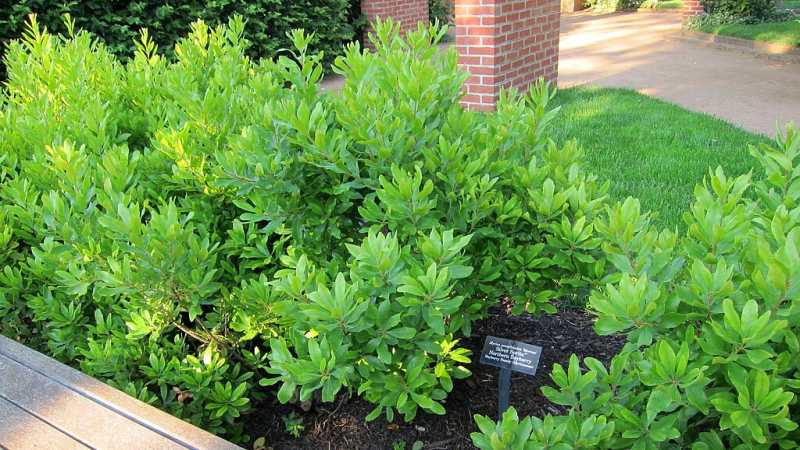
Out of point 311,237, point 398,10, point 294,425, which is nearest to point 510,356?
point 311,237

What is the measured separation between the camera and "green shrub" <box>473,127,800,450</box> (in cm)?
134

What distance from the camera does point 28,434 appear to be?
1950 millimetres

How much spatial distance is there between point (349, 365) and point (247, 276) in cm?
90

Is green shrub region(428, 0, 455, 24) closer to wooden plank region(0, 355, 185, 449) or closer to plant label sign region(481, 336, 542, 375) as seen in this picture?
plant label sign region(481, 336, 542, 375)

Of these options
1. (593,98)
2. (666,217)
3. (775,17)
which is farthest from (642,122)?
(775,17)

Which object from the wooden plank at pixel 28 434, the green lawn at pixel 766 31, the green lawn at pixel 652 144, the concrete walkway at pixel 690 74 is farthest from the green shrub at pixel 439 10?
the wooden plank at pixel 28 434

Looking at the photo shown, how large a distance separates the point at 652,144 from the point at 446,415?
435cm

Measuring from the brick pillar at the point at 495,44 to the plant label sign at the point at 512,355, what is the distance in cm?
492

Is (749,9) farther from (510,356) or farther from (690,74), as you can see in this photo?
(510,356)

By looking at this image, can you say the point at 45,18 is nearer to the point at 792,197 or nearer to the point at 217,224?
the point at 217,224

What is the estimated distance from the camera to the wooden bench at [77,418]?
73.5 inches

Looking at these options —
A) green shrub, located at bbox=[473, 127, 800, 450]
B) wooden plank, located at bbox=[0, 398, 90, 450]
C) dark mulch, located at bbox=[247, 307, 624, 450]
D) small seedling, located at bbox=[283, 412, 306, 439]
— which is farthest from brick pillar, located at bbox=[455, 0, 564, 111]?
wooden plank, located at bbox=[0, 398, 90, 450]

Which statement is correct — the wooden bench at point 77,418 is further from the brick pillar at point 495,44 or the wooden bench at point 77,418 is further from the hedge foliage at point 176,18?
the hedge foliage at point 176,18

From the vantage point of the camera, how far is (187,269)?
88.2 inches
